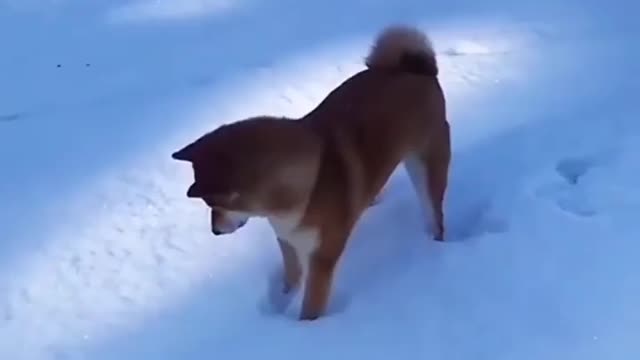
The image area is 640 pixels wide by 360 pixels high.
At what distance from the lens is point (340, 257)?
242 centimetres

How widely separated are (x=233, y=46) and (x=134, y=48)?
13.4 inches

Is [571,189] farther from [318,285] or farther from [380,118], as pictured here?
[318,285]

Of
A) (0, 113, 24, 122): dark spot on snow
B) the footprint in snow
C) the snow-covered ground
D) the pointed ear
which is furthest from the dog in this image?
(0, 113, 24, 122): dark spot on snow

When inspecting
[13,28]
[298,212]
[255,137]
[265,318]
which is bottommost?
[13,28]

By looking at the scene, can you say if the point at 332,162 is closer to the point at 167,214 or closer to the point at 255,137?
the point at 255,137

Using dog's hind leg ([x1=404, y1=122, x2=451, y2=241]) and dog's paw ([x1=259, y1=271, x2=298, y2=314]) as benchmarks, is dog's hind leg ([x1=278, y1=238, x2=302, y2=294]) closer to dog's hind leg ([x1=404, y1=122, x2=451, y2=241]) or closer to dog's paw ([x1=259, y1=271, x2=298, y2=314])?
dog's paw ([x1=259, y1=271, x2=298, y2=314])

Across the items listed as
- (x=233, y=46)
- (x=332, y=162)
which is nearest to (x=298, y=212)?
(x=332, y=162)

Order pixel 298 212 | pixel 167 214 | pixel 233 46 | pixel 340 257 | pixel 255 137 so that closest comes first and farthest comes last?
1. pixel 255 137
2. pixel 298 212
3. pixel 340 257
4. pixel 167 214
5. pixel 233 46

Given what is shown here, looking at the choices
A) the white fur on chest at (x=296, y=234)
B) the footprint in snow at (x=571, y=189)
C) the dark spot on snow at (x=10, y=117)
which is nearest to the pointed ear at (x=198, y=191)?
the white fur on chest at (x=296, y=234)

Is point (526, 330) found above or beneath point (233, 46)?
above

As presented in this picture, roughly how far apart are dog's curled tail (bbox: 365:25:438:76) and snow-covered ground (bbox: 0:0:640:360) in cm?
38

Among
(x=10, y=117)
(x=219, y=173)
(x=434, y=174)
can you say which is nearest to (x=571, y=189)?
(x=434, y=174)

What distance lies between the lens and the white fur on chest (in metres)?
2.27

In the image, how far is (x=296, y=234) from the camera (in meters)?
2.33
